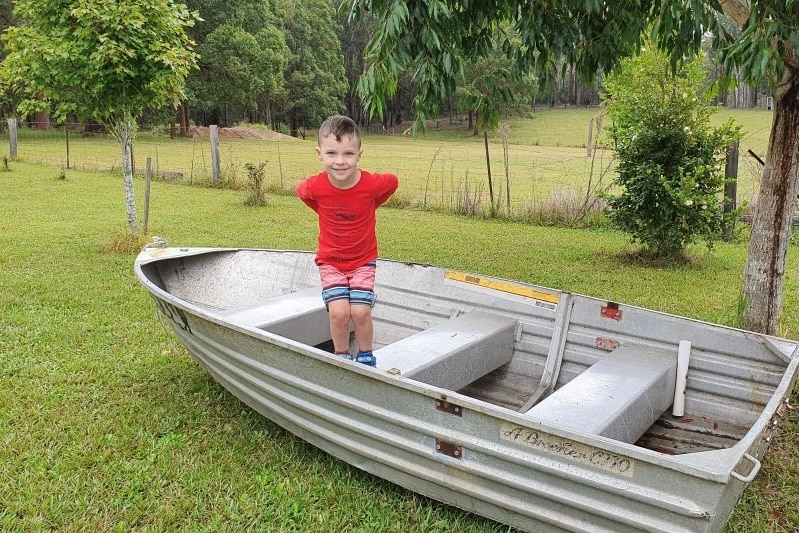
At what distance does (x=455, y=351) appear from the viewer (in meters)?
3.91

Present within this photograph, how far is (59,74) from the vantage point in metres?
7.87

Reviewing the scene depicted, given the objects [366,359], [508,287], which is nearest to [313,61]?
[508,287]

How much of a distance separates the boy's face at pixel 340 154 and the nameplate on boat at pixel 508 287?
4.64ft

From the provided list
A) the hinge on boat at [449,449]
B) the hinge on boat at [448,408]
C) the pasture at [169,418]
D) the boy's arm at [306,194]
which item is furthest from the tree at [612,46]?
the hinge on boat at [449,449]

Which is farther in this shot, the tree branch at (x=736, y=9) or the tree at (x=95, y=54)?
the tree at (x=95, y=54)

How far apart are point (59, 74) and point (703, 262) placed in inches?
318

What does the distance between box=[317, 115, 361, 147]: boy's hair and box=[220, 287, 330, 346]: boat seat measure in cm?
137

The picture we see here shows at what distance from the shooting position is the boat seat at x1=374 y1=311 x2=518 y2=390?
12.2ft

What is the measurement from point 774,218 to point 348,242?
2898mm

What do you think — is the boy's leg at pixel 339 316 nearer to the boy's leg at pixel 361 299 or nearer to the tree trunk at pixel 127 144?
the boy's leg at pixel 361 299

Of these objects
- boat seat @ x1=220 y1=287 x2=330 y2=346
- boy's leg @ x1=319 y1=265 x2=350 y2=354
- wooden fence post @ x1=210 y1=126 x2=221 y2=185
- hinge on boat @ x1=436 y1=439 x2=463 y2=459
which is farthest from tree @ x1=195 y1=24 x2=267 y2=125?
hinge on boat @ x1=436 y1=439 x2=463 y2=459

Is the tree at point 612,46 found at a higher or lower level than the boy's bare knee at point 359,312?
higher

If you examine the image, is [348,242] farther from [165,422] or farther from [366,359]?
[165,422]

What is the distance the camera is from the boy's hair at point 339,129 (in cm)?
360
